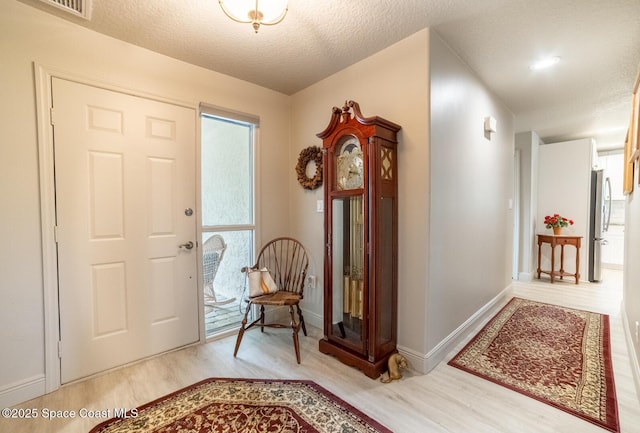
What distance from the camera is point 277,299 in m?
2.40

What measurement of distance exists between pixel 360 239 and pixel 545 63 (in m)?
2.25

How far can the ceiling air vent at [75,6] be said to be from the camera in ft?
5.68

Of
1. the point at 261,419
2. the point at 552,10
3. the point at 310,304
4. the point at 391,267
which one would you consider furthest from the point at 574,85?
the point at 261,419

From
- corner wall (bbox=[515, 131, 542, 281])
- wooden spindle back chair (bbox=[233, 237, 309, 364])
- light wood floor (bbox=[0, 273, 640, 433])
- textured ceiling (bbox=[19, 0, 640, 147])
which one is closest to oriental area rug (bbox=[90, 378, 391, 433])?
light wood floor (bbox=[0, 273, 640, 433])

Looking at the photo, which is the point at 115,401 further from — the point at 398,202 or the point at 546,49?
the point at 546,49

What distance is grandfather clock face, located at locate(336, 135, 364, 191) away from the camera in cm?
216

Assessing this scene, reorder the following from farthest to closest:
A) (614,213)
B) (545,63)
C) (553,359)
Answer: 1. (614,213)
2. (545,63)
3. (553,359)

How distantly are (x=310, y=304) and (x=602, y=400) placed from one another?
2212 millimetres

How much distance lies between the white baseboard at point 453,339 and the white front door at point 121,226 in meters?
1.93

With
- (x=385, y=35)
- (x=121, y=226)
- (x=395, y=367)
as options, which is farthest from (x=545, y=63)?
(x=121, y=226)

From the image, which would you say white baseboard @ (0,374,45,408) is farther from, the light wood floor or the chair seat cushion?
the chair seat cushion

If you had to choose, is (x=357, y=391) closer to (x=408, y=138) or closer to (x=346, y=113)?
(x=408, y=138)

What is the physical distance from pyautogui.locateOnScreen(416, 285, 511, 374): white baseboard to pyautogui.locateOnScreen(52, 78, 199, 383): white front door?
1.93 metres

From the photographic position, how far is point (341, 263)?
7.63 feet
